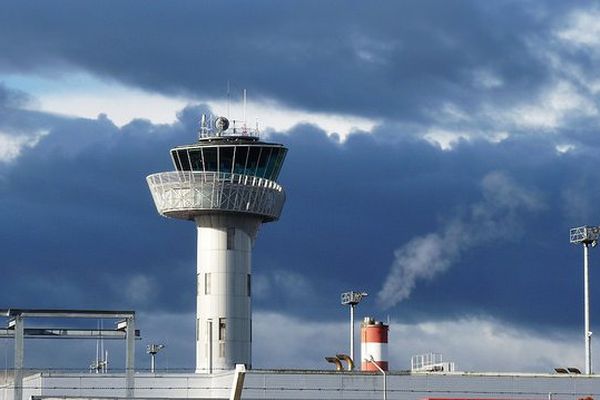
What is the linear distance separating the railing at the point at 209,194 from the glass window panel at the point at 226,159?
3.51 feet

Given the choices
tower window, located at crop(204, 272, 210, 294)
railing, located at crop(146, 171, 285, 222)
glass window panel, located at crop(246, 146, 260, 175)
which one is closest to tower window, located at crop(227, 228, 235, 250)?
railing, located at crop(146, 171, 285, 222)

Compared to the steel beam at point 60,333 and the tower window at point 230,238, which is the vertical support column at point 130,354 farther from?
the tower window at point 230,238

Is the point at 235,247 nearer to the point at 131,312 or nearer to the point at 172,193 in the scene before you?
the point at 172,193

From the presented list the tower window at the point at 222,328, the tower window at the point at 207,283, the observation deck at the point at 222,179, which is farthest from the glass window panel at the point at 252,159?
the tower window at the point at 222,328

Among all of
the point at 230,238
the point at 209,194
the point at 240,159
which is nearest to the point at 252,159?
the point at 240,159

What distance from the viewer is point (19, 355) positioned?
312ft

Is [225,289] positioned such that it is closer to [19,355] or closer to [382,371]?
[382,371]

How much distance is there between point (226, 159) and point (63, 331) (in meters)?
29.5

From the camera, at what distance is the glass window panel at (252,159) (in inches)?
4872

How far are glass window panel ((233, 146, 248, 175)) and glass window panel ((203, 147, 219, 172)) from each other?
4.88ft

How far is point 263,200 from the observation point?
4843 inches

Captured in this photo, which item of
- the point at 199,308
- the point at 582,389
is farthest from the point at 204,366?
the point at 582,389

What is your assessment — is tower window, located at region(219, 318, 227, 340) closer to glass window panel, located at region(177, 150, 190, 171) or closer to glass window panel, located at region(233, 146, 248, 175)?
glass window panel, located at region(233, 146, 248, 175)

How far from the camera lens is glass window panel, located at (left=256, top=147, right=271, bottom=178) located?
Answer: 124 meters
